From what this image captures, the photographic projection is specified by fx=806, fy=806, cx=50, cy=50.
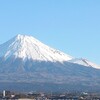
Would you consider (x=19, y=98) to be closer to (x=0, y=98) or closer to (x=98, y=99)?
(x=0, y=98)

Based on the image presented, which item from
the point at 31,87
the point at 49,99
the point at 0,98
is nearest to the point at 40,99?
the point at 49,99

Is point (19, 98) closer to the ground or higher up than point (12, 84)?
closer to the ground

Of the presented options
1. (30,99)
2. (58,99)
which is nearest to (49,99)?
(58,99)

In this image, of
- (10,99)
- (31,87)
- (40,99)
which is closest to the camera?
(10,99)

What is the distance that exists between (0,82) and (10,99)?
106 metres

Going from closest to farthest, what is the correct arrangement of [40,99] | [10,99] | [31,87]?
[10,99], [40,99], [31,87]

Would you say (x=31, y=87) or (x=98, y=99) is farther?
(x=31, y=87)

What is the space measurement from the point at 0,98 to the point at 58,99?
11587mm

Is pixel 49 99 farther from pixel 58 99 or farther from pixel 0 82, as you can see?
pixel 0 82

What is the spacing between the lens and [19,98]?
3748 inches

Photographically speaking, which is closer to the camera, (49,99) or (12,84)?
(49,99)

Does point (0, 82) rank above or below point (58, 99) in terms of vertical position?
above

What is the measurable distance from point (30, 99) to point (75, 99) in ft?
34.5

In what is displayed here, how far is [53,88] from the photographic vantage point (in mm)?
195375
